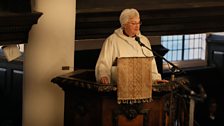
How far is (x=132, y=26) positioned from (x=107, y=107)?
0.72 m

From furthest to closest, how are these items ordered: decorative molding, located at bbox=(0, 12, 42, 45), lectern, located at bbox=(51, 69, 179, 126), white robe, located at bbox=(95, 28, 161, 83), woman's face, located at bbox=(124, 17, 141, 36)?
decorative molding, located at bbox=(0, 12, 42, 45) < white robe, located at bbox=(95, 28, 161, 83) < woman's face, located at bbox=(124, 17, 141, 36) < lectern, located at bbox=(51, 69, 179, 126)

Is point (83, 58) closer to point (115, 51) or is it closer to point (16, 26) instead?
point (16, 26)

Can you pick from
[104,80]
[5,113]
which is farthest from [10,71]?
[104,80]

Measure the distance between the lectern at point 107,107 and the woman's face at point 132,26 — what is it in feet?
1.65

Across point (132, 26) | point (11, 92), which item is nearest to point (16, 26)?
point (132, 26)

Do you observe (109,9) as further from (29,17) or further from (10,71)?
(10,71)

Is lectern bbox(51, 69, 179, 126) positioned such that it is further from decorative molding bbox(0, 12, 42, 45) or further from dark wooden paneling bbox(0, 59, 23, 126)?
dark wooden paneling bbox(0, 59, 23, 126)

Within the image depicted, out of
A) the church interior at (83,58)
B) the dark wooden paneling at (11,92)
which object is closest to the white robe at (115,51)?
the church interior at (83,58)

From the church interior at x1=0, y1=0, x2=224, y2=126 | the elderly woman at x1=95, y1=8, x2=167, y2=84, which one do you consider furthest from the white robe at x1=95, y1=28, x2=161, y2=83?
the church interior at x1=0, y1=0, x2=224, y2=126

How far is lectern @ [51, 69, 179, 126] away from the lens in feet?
16.0

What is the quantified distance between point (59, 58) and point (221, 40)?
403cm

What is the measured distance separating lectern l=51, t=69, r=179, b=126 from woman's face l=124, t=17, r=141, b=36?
504 mm

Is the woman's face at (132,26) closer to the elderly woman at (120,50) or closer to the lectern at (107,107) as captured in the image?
the elderly woman at (120,50)

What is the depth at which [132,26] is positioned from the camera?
5.02m
